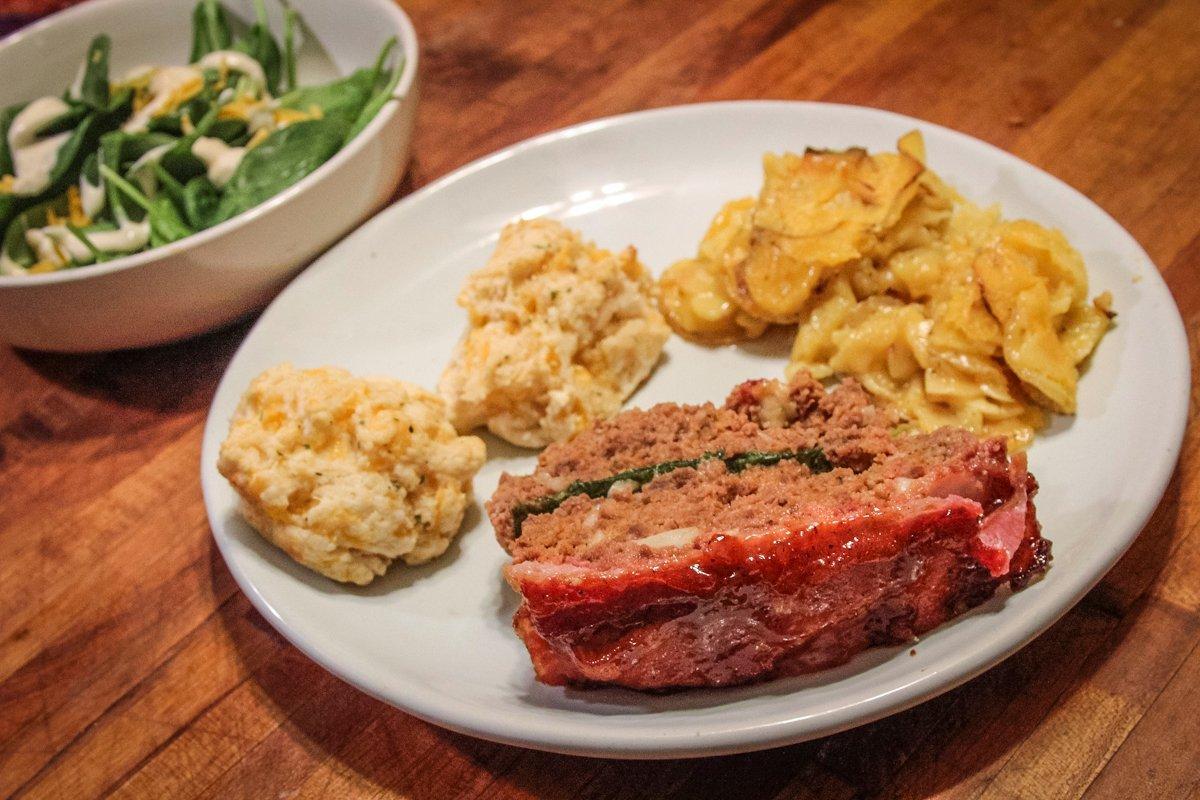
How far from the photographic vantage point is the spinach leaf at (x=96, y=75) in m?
5.34

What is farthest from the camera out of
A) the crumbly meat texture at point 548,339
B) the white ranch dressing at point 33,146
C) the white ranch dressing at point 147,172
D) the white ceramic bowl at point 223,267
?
the white ranch dressing at point 33,146

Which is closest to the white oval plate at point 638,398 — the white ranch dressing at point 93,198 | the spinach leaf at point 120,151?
the spinach leaf at point 120,151

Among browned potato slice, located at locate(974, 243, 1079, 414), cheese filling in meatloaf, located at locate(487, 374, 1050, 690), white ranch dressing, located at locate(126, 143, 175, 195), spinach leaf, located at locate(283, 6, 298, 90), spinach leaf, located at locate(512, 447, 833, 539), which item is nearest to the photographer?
cheese filling in meatloaf, located at locate(487, 374, 1050, 690)

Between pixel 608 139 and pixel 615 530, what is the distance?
2384 mm

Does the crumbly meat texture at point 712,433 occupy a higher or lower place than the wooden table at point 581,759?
higher

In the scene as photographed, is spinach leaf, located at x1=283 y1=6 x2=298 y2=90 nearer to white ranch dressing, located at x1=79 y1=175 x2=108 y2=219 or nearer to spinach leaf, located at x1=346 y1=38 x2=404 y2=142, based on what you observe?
spinach leaf, located at x1=346 y1=38 x2=404 y2=142

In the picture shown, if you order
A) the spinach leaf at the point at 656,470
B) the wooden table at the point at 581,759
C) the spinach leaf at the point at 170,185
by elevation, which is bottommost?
the wooden table at the point at 581,759

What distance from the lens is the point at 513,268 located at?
3787mm

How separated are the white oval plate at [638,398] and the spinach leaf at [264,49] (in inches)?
65.1

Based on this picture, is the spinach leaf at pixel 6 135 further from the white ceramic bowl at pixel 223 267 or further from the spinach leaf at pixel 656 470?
the spinach leaf at pixel 656 470

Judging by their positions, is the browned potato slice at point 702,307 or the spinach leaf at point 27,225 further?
the spinach leaf at point 27,225

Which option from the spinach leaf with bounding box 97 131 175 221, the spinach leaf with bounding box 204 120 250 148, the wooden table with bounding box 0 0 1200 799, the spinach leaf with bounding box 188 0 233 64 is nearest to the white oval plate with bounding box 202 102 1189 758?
the wooden table with bounding box 0 0 1200 799

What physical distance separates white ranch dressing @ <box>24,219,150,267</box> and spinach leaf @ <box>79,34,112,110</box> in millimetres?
959

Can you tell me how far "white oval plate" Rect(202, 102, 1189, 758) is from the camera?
257cm
